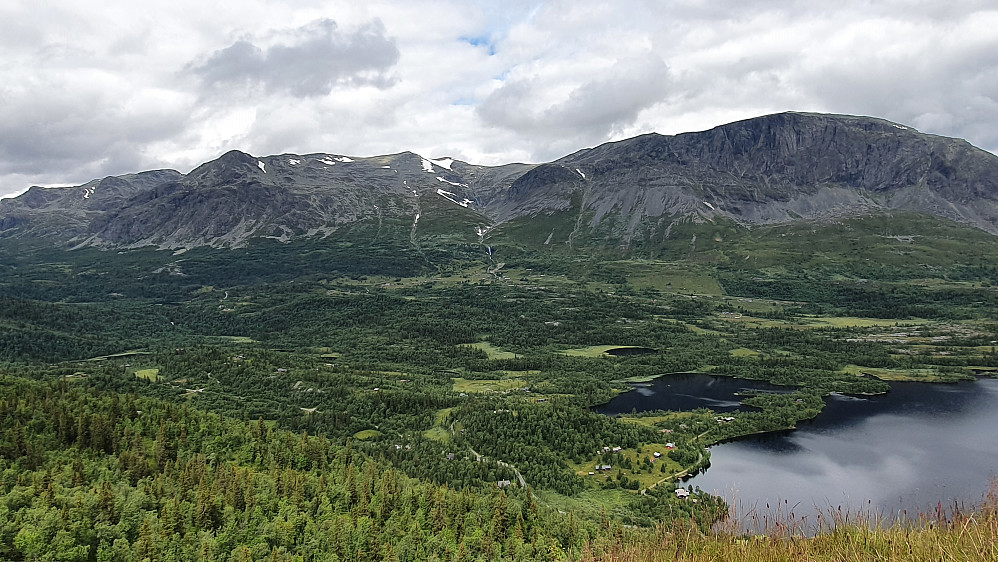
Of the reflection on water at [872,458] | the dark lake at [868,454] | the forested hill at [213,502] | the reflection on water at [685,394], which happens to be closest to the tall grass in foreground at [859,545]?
the forested hill at [213,502]

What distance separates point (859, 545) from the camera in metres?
12.6

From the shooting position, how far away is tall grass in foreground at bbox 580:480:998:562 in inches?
434

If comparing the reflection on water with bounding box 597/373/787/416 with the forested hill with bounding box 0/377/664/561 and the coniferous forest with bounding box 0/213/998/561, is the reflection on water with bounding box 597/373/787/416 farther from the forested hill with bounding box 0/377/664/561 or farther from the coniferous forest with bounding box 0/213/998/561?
the forested hill with bounding box 0/377/664/561

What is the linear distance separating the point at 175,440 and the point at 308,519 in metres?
28.3

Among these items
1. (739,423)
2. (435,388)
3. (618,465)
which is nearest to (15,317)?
(435,388)

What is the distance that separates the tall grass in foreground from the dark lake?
153ft

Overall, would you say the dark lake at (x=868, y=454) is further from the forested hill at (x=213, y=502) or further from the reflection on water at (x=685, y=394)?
the forested hill at (x=213, y=502)

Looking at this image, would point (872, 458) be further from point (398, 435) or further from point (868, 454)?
point (398, 435)

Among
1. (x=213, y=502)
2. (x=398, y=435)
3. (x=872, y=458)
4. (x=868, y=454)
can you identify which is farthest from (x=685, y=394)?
(x=213, y=502)

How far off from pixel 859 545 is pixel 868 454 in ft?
308

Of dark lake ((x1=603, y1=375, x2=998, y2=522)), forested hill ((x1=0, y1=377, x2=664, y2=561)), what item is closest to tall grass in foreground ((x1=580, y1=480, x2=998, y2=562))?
forested hill ((x1=0, y1=377, x2=664, y2=561))

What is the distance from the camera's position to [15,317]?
197750 mm

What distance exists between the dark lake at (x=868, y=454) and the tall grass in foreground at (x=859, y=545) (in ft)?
153

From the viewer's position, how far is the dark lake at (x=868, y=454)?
71375 mm
